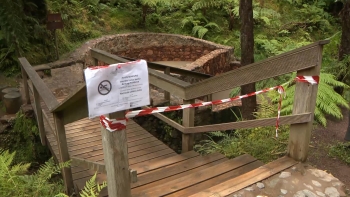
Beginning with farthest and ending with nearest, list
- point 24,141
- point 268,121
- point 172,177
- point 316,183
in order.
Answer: point 24,141, point 172,177, point 268,121, point 316,183

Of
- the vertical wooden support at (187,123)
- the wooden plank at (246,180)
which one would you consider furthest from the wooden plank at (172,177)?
the wooden plank at (246,180)

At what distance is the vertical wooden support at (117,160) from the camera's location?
189 centimetres

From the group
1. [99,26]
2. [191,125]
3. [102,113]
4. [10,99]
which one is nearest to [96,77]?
[102,113]

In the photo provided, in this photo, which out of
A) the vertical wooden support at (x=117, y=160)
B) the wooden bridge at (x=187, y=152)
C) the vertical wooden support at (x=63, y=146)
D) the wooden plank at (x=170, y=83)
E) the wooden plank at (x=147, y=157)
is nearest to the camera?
the vertical wooden support at (x=117, y=160)

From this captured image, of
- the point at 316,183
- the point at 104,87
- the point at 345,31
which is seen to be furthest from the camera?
the point at 345,31

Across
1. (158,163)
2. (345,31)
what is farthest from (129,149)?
(345,31)

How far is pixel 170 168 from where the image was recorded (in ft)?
11.0

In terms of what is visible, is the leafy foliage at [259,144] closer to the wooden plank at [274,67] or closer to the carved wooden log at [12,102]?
the wooden plank at [274,67]

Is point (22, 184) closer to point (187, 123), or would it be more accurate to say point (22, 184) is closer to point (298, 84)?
point (187, 123)

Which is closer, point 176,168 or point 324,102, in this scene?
point 176,168

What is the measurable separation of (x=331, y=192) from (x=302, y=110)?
0.65 m

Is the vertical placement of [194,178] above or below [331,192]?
below

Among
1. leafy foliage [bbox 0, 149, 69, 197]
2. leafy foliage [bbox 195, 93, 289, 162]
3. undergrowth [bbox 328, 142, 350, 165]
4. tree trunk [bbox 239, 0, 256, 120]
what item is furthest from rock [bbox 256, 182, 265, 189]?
tree trunk [bbox 239, 0, 256, 120]

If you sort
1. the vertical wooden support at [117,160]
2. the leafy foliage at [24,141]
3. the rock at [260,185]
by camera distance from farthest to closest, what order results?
the leafy foliage at [24,141] → the rock at [260,185] → the vertical wooden support at [117,160]
